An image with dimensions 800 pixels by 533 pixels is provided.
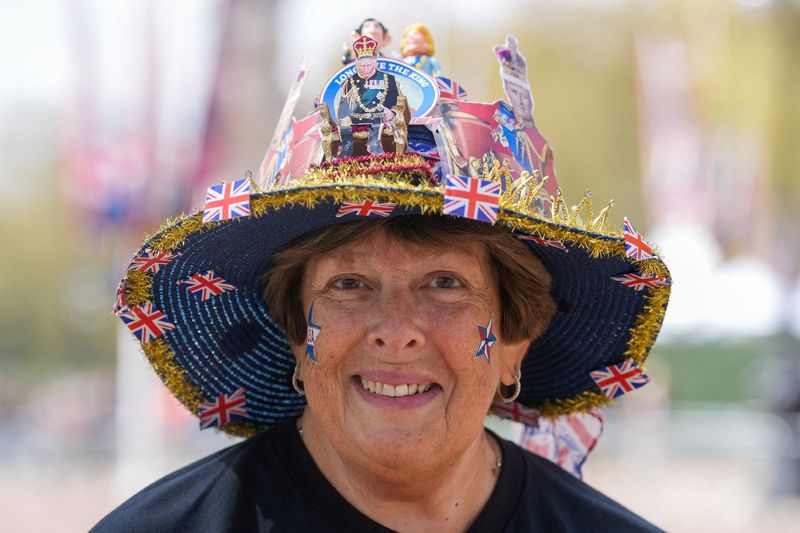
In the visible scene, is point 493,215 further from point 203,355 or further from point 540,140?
point 203,355

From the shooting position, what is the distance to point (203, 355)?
10.2ft

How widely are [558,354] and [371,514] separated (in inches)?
33.2

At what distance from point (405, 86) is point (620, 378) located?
1.16 m

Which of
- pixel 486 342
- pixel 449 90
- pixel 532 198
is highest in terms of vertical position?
pixel 449 90

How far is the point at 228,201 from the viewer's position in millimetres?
2436

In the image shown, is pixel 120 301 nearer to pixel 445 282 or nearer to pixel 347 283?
pixel 347 283

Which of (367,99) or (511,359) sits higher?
(367,99)

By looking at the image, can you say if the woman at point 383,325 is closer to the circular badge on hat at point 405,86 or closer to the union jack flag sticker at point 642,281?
the union jack flag sticker at point 642,281

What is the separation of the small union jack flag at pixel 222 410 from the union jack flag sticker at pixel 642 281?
3.71 ft

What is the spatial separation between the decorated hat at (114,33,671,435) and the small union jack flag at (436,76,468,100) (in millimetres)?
60

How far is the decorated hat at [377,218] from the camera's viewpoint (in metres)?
2.43

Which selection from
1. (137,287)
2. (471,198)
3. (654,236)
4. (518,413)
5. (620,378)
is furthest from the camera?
(654,236)

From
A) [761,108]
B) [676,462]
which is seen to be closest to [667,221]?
[676,462]

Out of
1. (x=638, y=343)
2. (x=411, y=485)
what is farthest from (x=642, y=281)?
(x=411, y=485)
